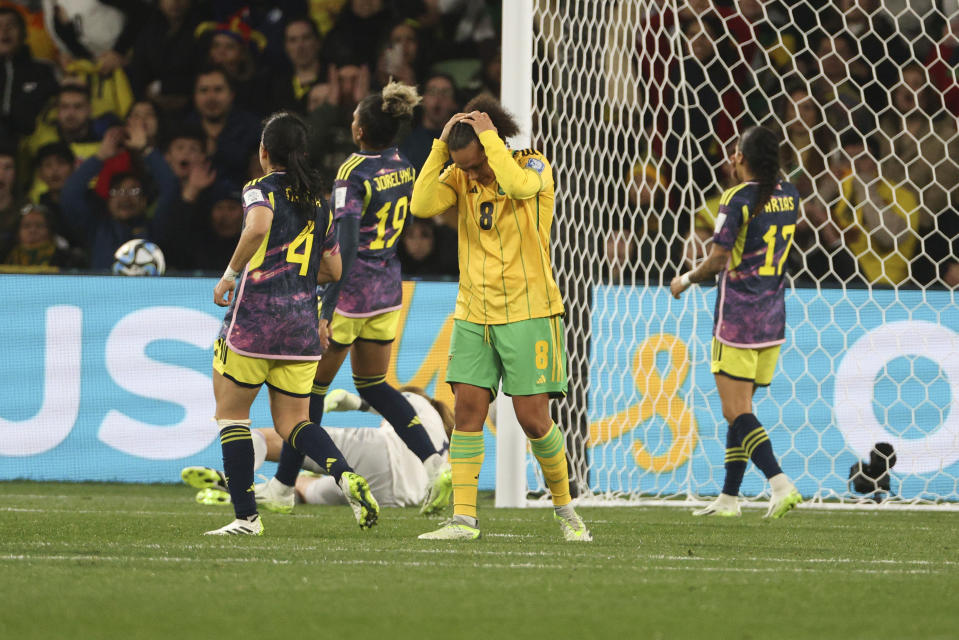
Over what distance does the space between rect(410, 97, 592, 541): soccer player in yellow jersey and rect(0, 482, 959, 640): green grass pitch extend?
324 mm

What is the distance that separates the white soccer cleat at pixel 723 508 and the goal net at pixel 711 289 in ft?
3.38

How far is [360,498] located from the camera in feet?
16.8

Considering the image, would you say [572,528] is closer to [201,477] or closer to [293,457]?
[293,457]

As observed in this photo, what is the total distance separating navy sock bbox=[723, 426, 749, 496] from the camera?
23.6 ft

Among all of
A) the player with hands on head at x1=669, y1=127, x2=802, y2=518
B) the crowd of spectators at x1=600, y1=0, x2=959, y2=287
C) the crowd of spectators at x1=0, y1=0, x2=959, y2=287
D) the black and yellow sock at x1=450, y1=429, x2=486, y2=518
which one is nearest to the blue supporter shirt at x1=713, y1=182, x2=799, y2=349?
the player with hands on head at x1=669, y1=127, x2=802, y2=518

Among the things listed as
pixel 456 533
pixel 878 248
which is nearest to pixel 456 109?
pixel 878 248

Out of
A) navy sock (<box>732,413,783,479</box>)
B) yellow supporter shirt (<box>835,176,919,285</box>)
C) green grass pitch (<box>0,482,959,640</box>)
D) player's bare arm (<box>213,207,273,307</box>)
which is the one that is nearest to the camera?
green grass pitch (<box>0,482,959,640</box>)

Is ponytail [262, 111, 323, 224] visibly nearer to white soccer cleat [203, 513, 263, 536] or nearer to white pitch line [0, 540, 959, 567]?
white soccer cleat [203, 513, 263, 536]

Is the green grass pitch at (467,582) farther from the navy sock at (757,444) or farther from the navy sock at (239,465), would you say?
the navy sock at (757,444)

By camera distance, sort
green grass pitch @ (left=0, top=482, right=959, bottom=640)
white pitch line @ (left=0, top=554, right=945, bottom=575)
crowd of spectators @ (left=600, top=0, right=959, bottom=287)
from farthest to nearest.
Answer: crowd of spectators @ (left=600, top=0, right=959, bottom=287), white pitch line @ (left=0, top=554, right=945, bottom=575), green grass pitch @ (left=0, top=482, right=959, bottom=640)

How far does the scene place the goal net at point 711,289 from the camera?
8.17 meters

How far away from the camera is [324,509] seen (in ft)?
24.0

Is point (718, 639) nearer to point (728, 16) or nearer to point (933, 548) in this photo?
point (933, 548)

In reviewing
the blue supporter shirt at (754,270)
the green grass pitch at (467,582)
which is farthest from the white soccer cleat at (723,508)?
the green grass pitch at (467,582)
